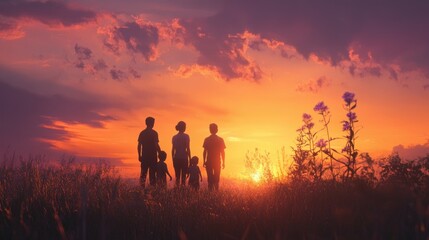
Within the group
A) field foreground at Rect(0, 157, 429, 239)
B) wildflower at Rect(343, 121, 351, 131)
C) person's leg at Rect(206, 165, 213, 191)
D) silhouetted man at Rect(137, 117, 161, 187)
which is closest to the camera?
field foreground at Rect(0, 157, 429, 239)

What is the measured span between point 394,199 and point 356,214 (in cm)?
44

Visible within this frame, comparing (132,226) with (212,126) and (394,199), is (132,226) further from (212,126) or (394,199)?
(212,126)

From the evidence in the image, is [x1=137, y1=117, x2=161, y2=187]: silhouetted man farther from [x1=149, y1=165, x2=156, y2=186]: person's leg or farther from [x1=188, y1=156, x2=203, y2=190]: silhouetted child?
[x1=188, y1=156, x2=203, y2=190]: silhouetted child

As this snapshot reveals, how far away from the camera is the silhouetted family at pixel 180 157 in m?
13.4

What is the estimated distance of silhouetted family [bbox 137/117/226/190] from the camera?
13.4 meters

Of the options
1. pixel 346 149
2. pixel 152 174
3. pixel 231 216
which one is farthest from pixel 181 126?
pixel 231 216

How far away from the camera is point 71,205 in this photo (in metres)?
6.21

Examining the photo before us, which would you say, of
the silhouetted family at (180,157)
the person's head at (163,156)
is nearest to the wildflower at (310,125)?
the silhouetted family at (180,157)

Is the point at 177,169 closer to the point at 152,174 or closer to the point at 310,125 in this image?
the point at 152,174

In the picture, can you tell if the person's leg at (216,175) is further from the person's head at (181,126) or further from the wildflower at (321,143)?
the wildflower at (321,143)

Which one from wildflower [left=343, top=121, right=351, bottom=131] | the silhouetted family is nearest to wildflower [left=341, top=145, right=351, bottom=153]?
wildflower [left=343, top=121, right=351, bottom=131]

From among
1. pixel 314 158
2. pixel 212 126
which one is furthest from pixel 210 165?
pixel 314 158

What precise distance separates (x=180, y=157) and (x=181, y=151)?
0.19m

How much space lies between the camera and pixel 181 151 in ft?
44.9
